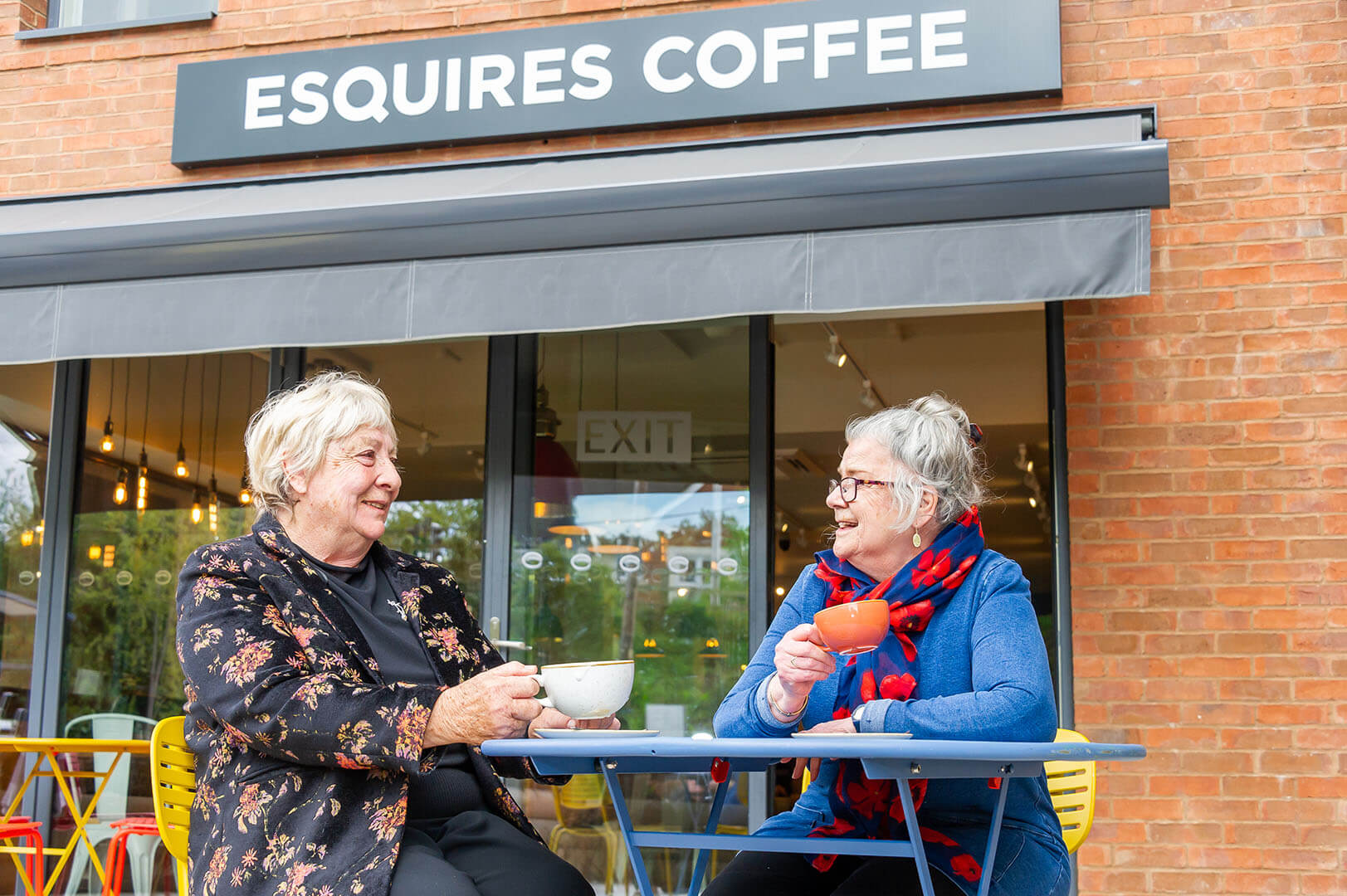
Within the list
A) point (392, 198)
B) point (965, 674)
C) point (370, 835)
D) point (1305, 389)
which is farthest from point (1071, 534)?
point (370, 835)

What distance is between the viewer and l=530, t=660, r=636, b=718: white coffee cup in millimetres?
2074

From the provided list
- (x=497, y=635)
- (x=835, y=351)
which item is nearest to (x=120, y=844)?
(x=497, y=635)

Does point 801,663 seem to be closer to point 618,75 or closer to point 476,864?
point 476,864

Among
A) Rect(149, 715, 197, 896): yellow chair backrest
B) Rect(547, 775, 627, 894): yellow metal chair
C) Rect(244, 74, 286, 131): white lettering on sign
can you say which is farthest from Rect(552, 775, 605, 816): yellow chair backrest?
Rect(244, 74, 286, 131): white lettering on sign

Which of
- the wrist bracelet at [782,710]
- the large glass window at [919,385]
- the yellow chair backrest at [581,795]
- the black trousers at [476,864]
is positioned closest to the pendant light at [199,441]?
the yellow chair backrest at [581,795]

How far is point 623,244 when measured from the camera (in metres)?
3.89

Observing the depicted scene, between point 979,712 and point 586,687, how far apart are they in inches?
24.2

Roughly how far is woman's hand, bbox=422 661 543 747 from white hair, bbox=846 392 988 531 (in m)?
0.76

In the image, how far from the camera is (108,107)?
18.4 ft

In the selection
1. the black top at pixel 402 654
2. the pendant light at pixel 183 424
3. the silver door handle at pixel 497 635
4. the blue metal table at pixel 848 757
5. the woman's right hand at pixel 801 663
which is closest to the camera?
the blue metal table at pixel 848 757

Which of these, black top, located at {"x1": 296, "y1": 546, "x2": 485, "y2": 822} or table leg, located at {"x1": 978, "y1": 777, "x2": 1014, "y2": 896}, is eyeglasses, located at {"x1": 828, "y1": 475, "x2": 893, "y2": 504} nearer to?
table leg, located at {"x1": 978, "y1": 777, "x2": 1014, "y2": 896}

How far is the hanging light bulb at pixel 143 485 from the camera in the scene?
5.87 m

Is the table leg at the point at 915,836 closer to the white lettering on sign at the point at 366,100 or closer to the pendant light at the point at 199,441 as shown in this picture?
the white lettering on sign at the point at 366,100

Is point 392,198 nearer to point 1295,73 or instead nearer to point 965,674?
point 965,674
